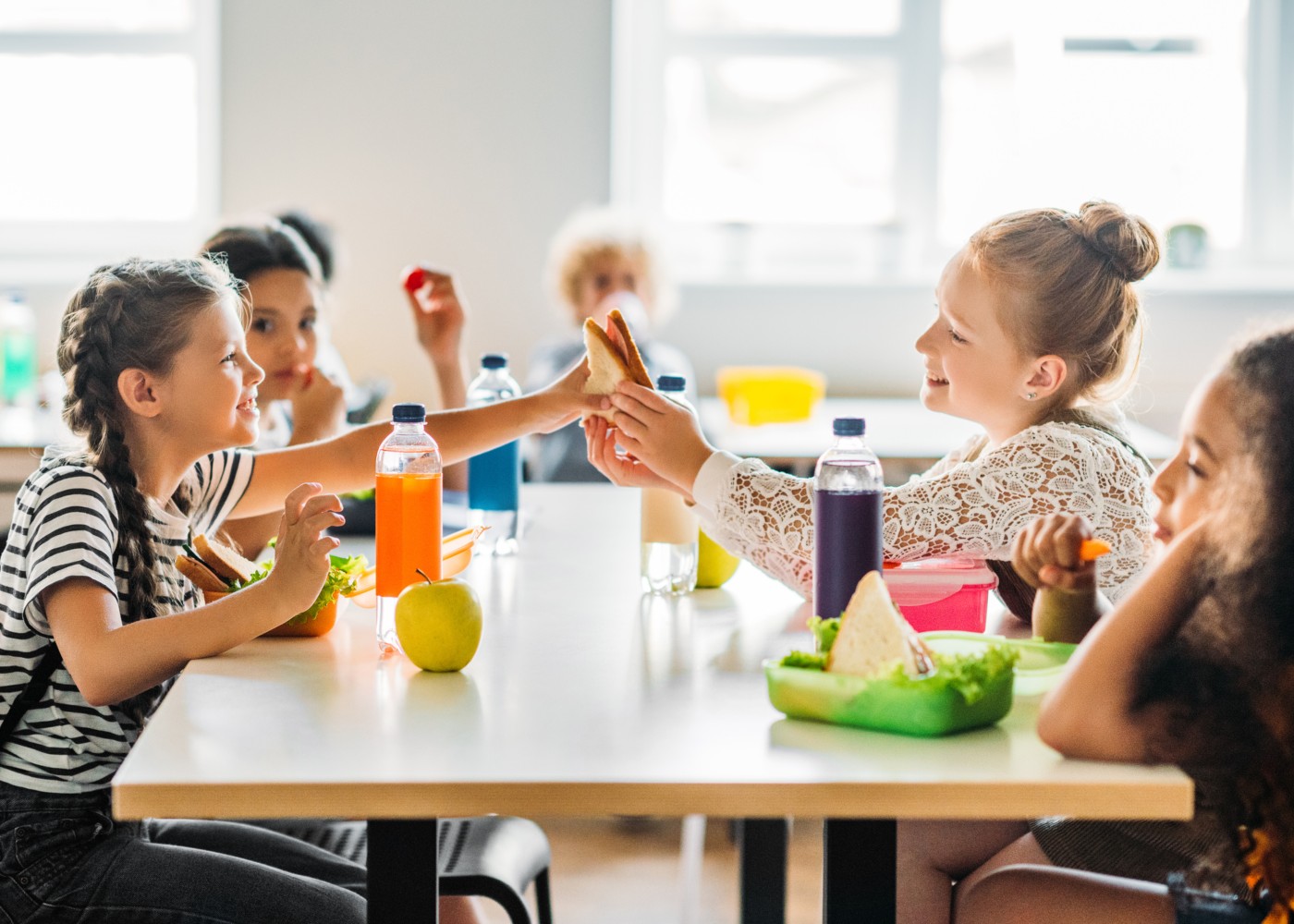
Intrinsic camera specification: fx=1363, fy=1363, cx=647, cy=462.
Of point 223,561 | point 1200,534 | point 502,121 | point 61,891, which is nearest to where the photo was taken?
point 1200,534

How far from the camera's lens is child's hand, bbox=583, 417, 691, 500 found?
5.21 feet

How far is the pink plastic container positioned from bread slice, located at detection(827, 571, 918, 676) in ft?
0.86

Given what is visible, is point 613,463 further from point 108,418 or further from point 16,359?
point 16,359

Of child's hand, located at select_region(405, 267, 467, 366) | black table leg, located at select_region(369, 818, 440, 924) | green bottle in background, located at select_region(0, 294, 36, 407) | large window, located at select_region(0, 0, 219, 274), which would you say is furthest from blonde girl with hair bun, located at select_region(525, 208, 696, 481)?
black table leg, located at select_region(369, 818, 440, 924)

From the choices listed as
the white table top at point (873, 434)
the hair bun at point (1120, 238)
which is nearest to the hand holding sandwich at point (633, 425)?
the hair bun at point (1120, 238)

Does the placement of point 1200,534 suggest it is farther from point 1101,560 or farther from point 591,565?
point 591,565

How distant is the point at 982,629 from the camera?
142cm

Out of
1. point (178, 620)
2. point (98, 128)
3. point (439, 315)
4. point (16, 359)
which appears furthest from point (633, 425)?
point (98, 128)

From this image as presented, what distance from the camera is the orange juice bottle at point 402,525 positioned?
1308 millimetres

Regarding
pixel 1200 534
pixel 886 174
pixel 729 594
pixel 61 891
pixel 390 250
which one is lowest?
pixel 61 891

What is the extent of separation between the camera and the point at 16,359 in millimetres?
3619

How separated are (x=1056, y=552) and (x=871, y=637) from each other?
0.79 ft

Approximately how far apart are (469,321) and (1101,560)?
8.69 ft

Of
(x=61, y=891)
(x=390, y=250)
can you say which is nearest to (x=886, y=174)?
(x=390, y=250)
